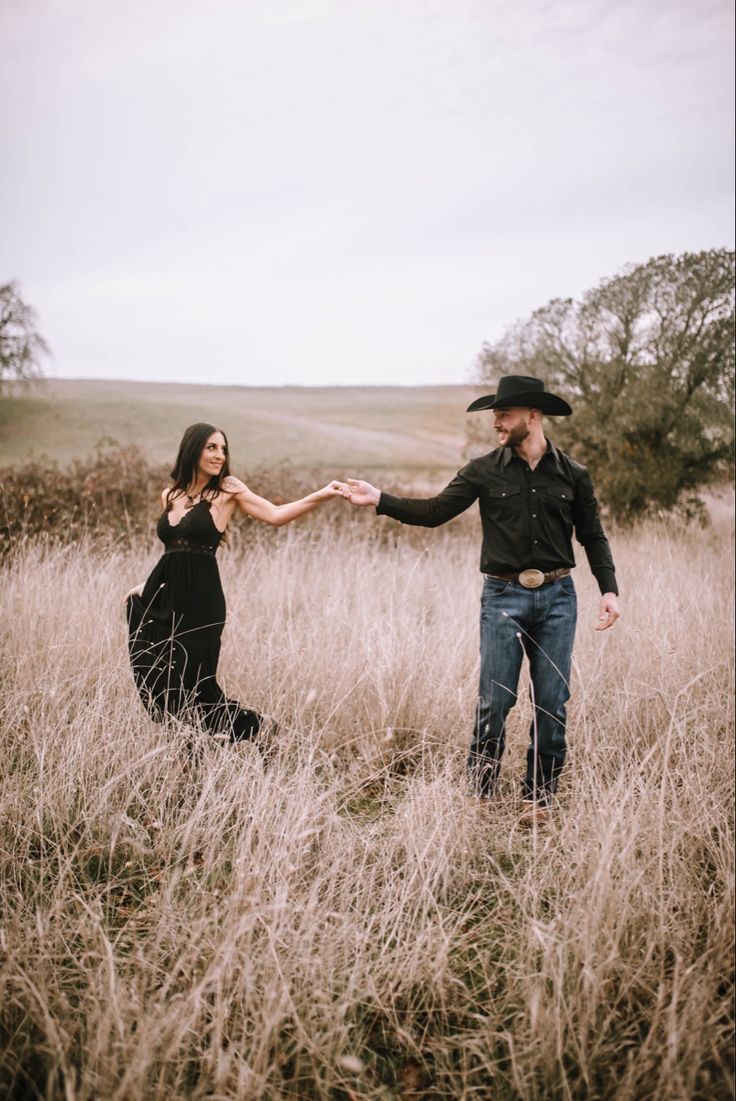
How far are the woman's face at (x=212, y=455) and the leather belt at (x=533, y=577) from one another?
187 centimetres

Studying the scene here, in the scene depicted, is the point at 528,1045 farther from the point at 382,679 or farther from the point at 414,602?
the point at 414,602

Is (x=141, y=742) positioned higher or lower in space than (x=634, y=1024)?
higher

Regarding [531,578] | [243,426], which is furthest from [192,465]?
[243,426]

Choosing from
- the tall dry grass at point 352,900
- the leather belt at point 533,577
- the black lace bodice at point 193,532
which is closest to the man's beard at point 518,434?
the leather belt at point 533,577

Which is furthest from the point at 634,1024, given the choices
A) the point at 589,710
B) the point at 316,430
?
the point at 316,430

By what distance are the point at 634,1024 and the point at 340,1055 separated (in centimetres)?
100

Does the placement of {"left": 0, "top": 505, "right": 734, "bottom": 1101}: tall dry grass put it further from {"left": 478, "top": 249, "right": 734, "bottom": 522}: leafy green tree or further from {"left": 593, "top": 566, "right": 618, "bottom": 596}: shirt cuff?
{"left": 478, "top": 249, "right": 734, "bottom": 522}: leafy green tree

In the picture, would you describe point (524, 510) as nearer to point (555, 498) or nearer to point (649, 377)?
point (555, 498)

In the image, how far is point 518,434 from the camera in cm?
332

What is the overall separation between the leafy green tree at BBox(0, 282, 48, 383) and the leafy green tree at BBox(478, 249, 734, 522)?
601 inches

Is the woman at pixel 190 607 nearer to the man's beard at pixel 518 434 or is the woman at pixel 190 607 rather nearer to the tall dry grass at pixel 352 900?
the tall dry grass at pixel 352 900

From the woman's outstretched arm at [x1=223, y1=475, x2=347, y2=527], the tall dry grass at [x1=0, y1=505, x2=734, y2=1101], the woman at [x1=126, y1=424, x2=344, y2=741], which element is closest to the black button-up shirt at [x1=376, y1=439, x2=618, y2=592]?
the woman's outstretched arm at [x1=223, y1=475, x2=347, y2=527]

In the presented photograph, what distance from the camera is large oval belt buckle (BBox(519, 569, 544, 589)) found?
3.25m

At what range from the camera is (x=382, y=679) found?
14.0 feet
